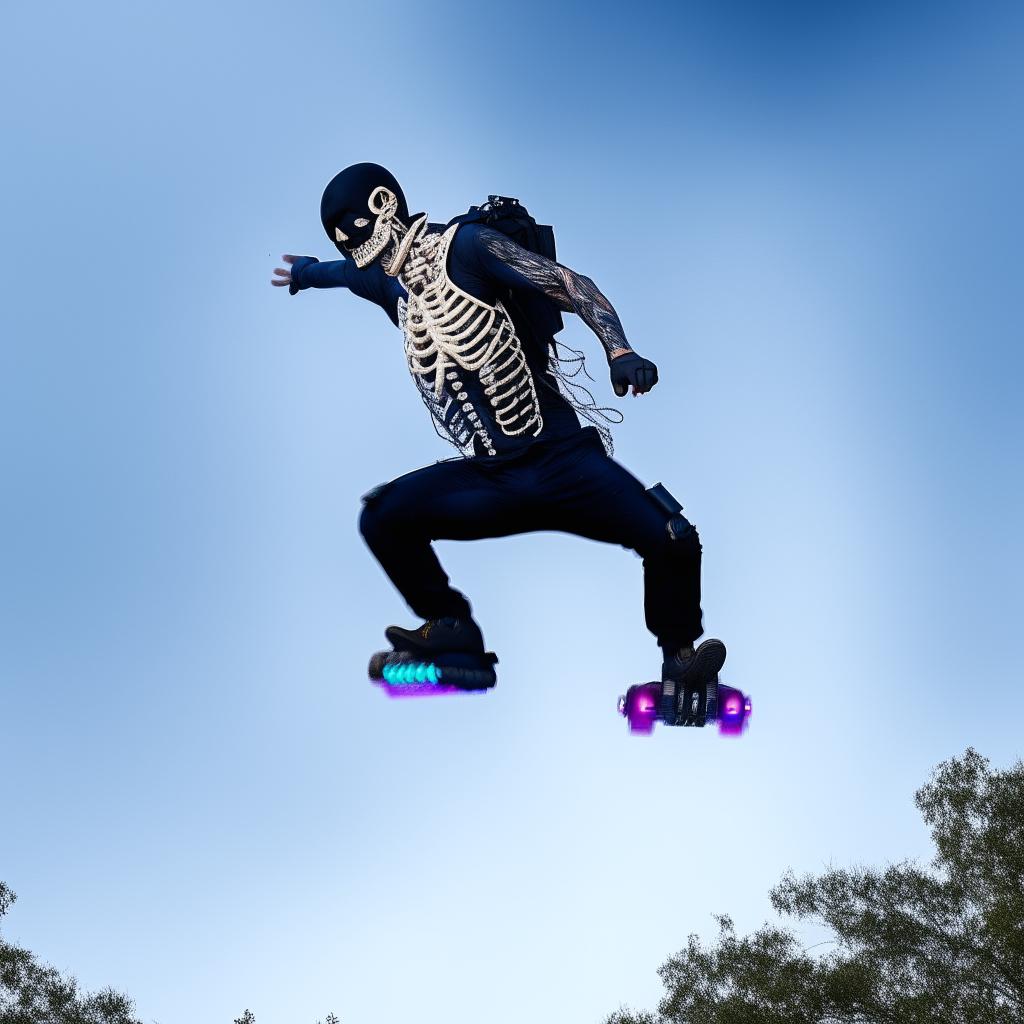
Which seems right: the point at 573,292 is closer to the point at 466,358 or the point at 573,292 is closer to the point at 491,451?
the point at 466,358

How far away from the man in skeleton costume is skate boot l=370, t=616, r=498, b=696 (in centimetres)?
1

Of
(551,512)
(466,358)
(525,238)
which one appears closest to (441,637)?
(551,512)

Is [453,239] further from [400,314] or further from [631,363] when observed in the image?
[631,363]

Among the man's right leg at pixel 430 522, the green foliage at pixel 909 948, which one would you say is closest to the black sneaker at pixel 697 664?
the man's right leg at pixel 430 522

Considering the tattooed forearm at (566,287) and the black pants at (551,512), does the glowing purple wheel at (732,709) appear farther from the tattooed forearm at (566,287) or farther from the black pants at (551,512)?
the tattooed forearm at (566,287)

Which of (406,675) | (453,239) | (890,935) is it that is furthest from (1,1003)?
(453,239)

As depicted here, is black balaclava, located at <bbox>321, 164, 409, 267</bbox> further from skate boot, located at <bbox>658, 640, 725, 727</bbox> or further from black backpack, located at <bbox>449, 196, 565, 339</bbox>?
skate boot, located at <bbox>658, 640, 725, 727</bbox>

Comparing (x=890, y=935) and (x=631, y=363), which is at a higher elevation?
(x=890, y=935)

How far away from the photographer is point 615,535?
27.8 ft

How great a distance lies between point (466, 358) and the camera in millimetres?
8477

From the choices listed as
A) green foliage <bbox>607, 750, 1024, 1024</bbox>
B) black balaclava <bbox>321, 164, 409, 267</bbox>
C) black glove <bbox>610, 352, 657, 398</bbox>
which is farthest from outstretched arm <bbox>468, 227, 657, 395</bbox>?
green foliage <bbox>607, 750, 1024, 1024</bbox>

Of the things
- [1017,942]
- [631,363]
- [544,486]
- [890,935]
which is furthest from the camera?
[890,935]

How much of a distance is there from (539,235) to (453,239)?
49cm

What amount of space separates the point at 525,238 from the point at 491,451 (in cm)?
116
